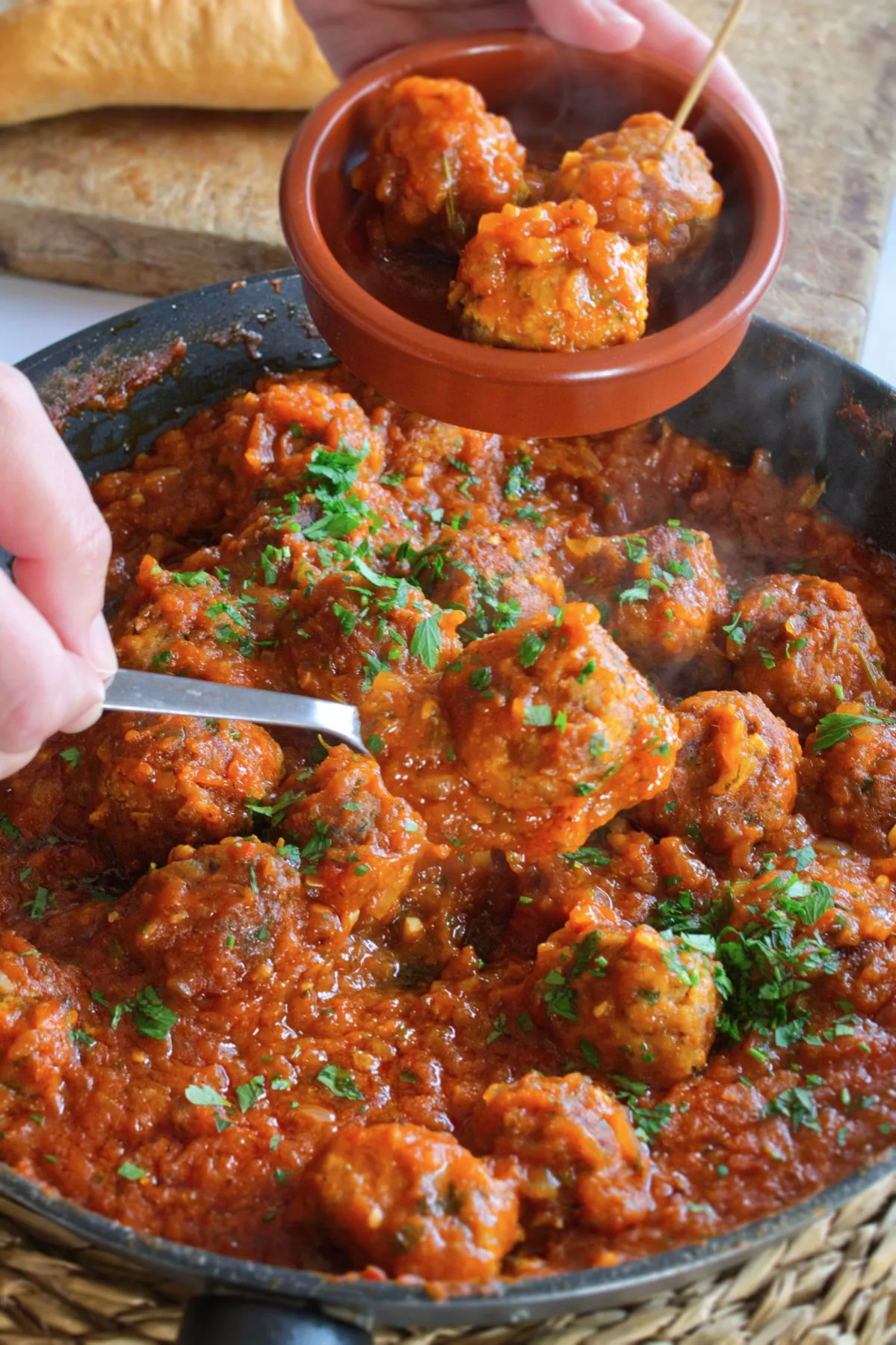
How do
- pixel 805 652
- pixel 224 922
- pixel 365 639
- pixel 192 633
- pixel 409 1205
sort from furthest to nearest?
pixel 805 652 → pixel 192 633 → pixel 365 639 → pixel 224 922 → pixel 409 1205

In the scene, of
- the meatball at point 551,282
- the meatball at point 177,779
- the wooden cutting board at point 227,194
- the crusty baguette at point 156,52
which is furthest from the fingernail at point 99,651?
the crusty baguette at point 156,52

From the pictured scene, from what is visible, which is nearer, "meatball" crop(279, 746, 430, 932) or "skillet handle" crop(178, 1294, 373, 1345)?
"skillet handle" crop(178, 1294, 373, 1345)

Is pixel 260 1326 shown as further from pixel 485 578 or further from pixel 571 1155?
pixel 485 578

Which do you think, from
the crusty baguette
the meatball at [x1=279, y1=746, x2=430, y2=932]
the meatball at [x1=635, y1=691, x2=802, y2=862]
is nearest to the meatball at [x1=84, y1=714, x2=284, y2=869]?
the meatball at [x1=279, y1=746, x2=430, y2=932]

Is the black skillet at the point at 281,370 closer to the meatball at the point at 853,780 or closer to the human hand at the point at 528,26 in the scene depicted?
the human hand at the point at 528,26

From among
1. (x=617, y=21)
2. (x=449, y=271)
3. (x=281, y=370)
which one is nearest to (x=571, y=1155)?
(x=449, y=271)

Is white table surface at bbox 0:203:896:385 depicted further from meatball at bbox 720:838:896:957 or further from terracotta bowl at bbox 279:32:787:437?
meatball at bbox 720:838:896:957
